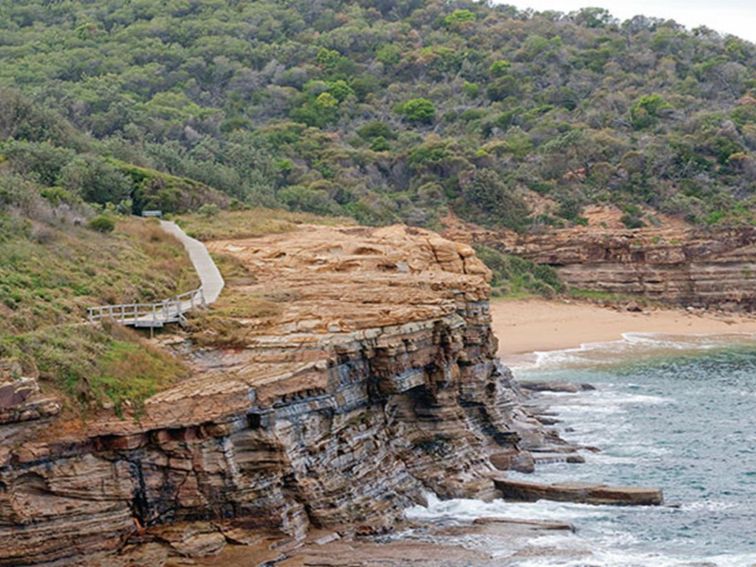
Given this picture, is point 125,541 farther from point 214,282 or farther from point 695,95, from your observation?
point 695,95

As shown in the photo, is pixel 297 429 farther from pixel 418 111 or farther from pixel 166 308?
pixel 418 111

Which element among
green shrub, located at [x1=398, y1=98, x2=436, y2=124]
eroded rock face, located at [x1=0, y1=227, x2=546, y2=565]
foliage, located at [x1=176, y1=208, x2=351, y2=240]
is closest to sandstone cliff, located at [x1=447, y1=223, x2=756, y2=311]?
foliage, located at [x1=176, y1=208, x2=351, y2=240]

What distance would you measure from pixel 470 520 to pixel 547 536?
235 centimetres

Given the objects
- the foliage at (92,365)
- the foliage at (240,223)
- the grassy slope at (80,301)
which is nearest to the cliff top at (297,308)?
the foliage at (92,365)

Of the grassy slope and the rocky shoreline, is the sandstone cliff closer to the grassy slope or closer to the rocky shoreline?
the rocky shoreline

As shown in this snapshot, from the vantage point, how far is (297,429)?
26562mm

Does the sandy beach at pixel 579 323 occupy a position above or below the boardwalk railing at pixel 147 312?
below

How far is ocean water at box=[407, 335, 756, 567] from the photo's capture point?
28.2 meters

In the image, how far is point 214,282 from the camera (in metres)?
36.6

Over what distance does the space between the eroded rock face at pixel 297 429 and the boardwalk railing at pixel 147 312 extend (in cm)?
85

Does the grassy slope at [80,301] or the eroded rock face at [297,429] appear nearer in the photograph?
the eroded rock face at [297,429]

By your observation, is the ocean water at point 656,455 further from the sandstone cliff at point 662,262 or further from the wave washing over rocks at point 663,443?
the sandstone cliff at point 662,262

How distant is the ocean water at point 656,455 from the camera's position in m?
28.2

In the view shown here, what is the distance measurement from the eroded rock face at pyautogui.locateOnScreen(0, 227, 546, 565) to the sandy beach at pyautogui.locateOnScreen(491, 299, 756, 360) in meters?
24.8
